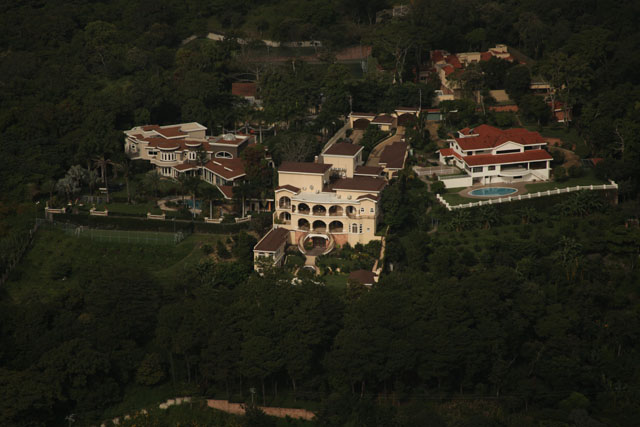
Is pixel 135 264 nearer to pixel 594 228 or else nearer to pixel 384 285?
pixel 384 285

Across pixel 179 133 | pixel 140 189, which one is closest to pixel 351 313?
pixel 140 189

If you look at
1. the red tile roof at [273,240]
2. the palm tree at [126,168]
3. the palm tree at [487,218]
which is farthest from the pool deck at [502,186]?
the palm tree at [126,168]

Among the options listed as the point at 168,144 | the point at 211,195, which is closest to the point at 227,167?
the point at 211,195

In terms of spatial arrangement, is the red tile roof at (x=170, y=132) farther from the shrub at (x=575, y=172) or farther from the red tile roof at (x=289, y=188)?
the shrub at (x=575, y=172)

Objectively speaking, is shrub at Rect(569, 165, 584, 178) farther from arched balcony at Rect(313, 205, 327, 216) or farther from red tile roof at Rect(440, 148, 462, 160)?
arched balcony at Rect(313, 205, 327, 216)

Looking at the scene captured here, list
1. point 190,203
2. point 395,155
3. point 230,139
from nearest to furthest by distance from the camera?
1. point 190,203
2. point 395,155
3. point 230,139

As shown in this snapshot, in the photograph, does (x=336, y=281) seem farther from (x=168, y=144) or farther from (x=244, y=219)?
(x=168, y=144)

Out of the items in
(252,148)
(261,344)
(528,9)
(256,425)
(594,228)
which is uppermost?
(528,9)
